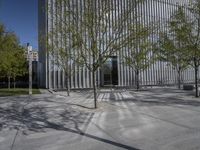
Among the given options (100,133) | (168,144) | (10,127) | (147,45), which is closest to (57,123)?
(10,127)

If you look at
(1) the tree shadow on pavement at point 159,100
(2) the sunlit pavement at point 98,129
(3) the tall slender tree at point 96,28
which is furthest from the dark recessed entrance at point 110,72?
(2) the sunlit pavement at point 98,129

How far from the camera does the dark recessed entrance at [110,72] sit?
39.7m

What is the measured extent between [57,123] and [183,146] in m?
5.13

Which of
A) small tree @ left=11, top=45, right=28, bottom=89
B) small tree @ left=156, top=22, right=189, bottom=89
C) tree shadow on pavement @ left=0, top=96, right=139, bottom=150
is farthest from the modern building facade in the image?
tree shadow on pavement @ left=0, top=96, right=139, bottom=150

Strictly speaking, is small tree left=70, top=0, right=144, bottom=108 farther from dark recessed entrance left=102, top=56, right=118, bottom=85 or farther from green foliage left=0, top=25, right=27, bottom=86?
dark recessed entrance left=102, top=56, right=118, bottom=85

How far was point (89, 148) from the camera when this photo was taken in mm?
7113

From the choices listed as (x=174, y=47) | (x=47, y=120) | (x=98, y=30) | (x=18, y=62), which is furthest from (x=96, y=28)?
(x=18, y=62)

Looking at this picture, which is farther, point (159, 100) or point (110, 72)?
A: point (110, 72)

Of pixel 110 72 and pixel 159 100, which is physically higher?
pixel 110 72

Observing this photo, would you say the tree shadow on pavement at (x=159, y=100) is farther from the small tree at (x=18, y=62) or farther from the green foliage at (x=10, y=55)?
the small tree at (x=18, y=62)

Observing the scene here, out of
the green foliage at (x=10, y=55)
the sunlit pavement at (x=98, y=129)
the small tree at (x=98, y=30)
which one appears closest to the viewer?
the sunlit pavement at (x=98, y=129)

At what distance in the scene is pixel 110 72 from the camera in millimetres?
40438

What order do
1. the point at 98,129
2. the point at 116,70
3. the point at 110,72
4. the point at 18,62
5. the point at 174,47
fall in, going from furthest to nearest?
the point at 116,70, the point at 110,72, the point at 18,62, the point at 174,47, the point at 98,129

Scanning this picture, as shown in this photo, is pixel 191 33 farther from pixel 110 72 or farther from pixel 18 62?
pixel 18 62
